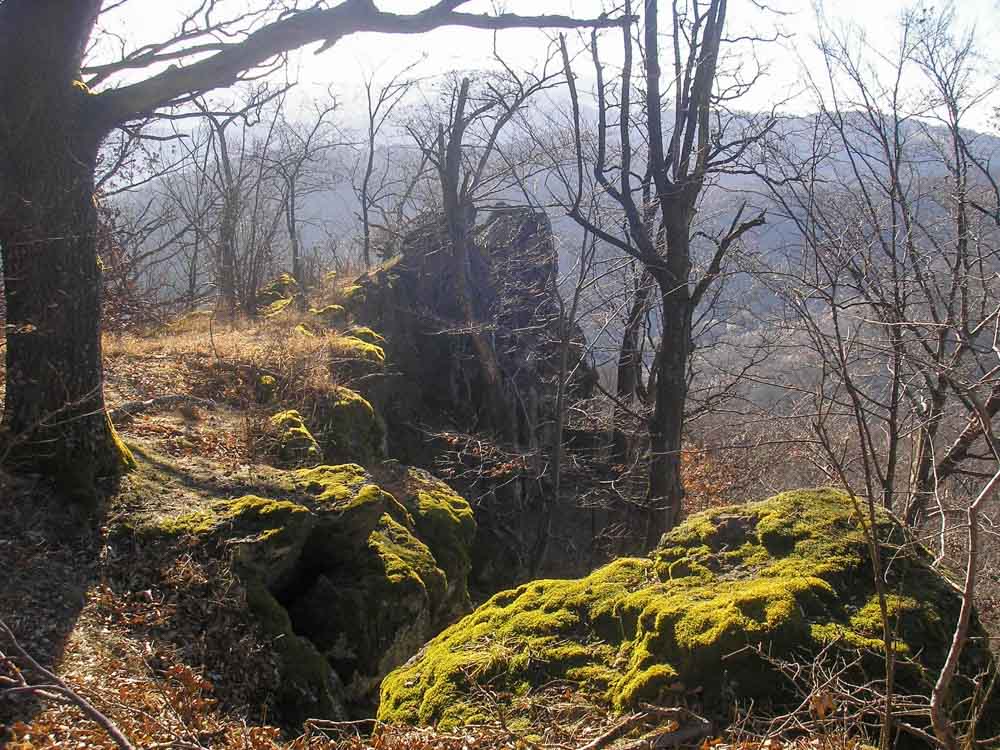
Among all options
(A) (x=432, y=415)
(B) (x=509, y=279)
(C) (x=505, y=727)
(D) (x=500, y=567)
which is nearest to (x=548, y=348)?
(B) (x=509, y=279)

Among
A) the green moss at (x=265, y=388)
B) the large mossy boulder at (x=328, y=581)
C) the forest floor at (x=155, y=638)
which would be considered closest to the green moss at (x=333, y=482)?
the large mossy boulder at (x=328, y=581)

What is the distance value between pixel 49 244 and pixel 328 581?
3.33 metres

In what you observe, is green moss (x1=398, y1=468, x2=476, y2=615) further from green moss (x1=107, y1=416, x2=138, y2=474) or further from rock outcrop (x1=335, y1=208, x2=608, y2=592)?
rock outcrop (x1=335, y1=208, x2=608, y2=592)

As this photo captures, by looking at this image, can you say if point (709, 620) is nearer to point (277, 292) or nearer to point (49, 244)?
point (49, 244)

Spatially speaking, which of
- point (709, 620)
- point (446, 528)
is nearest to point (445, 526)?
point (446, 528)

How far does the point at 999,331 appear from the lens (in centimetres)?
361

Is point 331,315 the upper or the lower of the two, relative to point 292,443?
upper

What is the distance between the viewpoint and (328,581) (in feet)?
19.8

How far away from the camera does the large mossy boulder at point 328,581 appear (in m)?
5.29

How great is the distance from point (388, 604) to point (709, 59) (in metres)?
7.75

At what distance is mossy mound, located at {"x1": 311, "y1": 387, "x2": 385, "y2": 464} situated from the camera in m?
9.63

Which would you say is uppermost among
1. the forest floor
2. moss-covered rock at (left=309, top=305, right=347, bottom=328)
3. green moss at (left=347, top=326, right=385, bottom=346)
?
moss-covered rock at (left=309, top=305, right=347, bottom=328)

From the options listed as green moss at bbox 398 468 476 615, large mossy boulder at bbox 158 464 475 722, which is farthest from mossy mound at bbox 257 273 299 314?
large mossy boulder at bbox 158 464 475 722

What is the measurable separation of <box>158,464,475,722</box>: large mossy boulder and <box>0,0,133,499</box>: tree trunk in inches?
42.8
